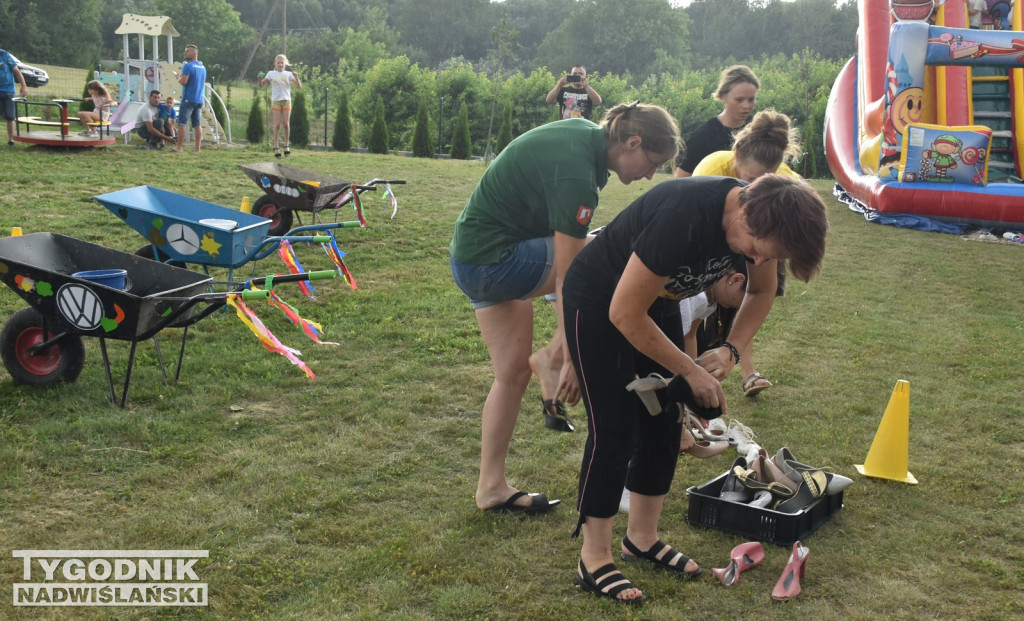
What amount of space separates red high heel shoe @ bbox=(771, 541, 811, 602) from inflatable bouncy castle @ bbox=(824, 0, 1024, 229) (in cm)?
926

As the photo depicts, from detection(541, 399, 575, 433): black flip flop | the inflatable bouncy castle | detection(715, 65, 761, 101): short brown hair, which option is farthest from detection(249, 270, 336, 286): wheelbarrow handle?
the inflatable bouncy castle

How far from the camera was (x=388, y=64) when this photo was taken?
81.5ft

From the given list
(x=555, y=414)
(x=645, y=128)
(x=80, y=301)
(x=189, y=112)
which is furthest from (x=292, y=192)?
(x=189, y=112)

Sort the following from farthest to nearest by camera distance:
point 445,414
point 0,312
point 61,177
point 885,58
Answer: point 885,58 < point 61,177 < point 0,312 < point 445,414

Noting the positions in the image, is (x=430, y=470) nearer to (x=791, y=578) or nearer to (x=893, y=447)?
(x=791, y=578)

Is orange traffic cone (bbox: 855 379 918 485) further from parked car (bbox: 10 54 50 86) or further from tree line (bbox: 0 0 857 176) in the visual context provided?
parked car (bbox: 10 54 50 86)

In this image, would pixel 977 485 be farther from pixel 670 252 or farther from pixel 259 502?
pixel 259 502

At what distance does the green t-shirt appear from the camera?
273 centimetres

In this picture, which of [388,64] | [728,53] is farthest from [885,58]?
[728,53]

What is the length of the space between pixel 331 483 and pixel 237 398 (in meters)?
1.17

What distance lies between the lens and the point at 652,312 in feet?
8.98

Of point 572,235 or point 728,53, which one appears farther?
point 728,53

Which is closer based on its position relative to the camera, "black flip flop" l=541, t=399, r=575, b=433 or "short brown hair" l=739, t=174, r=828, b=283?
"short brown hair" l=739, t=174, r=828, b=283

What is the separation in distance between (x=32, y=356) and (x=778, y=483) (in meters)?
3.66
